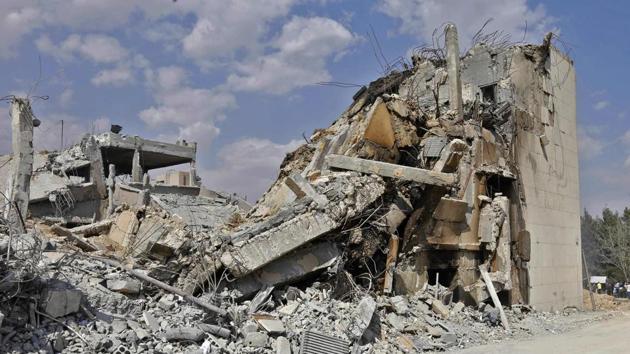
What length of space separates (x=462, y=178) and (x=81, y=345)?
28.4 ft

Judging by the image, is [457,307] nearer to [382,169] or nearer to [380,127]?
[382,169]

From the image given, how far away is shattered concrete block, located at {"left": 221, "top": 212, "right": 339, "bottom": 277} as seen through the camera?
8367 millimetres

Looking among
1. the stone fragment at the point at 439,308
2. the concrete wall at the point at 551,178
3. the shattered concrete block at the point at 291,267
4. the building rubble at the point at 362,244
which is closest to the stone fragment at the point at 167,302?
the building rubble at the point at 362,244

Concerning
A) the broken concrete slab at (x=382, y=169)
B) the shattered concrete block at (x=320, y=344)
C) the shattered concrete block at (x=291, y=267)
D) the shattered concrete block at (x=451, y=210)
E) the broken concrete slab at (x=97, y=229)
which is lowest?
the shattered concrete block at (x=320, y=344)

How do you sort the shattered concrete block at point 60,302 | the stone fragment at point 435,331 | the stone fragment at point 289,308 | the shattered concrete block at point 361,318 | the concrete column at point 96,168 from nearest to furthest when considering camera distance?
the shattered concrete block at point 60,302 < the shattered concrete block at point 361,318 < the stone fragment at point 289,308 < the stone fragment at point 435,331 < the concrete column at point 96,168

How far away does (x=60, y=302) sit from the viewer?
21.5ft

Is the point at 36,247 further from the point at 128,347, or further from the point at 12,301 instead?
the point at 128,347

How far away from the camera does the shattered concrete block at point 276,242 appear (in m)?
8.37

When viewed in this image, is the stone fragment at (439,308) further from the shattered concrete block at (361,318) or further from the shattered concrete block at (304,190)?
the shattered concrete block at (304,190)

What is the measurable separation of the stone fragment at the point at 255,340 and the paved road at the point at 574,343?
3327mm

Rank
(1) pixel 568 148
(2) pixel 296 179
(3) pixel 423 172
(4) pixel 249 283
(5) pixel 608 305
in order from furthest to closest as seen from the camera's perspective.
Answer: (5) pixel 608 305, (1) pixel 568 148, (3) pixel 423 172, (2) pixel 296 179, (4) pixel 249 283

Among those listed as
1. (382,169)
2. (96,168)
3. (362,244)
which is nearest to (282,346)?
(362,244)

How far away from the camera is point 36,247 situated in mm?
6496

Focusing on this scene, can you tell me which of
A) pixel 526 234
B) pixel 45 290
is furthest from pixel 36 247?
pixel 526 234
